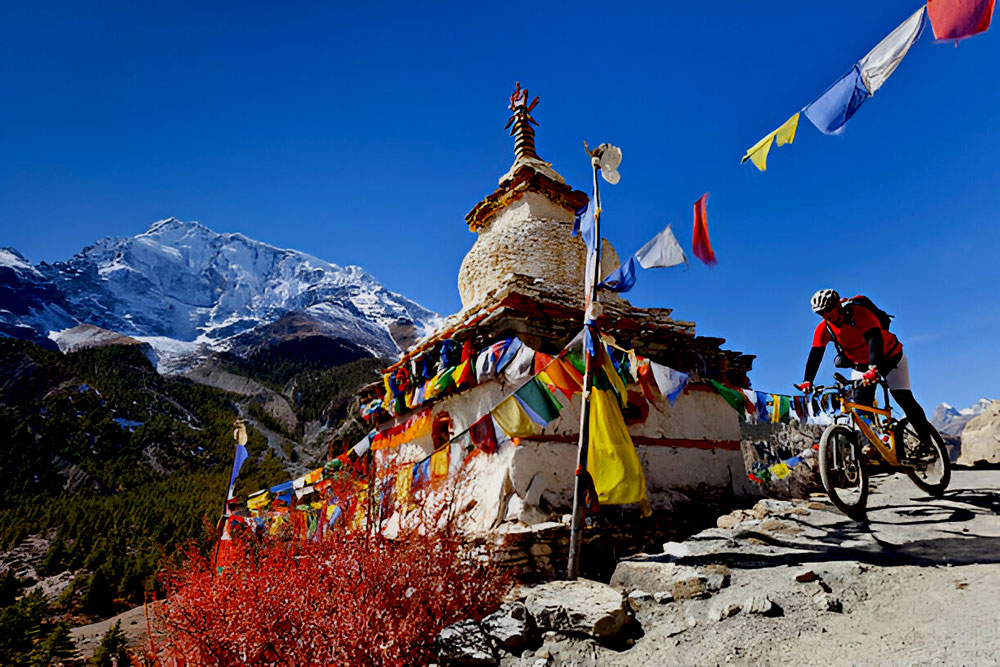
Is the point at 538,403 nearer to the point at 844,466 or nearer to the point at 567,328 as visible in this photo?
the point at 567,328

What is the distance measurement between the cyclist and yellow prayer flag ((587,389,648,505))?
197cm

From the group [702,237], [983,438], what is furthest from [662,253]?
[983,438]

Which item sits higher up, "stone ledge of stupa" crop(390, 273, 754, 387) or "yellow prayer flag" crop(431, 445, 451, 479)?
"stone ledge of stupa" crop(390, 273, 754, 387)

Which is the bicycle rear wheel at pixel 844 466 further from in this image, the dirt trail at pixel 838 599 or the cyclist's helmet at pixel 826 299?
the cyclist's helmet at pixel 826 299

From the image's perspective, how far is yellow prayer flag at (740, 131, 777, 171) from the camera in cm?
494

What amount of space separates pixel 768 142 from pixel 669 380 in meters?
3.20

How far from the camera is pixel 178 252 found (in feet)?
646

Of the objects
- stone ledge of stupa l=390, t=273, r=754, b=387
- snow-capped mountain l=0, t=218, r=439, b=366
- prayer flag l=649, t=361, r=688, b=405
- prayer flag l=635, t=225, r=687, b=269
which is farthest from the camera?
snow-capped mountain l=0, t=218, r=439, b=366

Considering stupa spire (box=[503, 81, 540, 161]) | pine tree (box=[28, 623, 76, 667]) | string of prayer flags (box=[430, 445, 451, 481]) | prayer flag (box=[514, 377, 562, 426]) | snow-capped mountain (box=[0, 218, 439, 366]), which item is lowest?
pine tree (box=[28, 623, 76, 667])

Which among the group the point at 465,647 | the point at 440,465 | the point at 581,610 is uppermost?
the point at 440,465

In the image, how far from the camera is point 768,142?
4.93 metres

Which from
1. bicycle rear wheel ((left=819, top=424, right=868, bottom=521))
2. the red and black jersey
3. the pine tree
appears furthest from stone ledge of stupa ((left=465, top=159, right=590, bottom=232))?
the pine tree

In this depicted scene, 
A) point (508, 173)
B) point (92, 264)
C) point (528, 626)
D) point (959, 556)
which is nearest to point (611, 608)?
point (528, 626)

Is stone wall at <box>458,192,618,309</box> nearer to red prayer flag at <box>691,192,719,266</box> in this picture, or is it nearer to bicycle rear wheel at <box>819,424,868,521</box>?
red prayer flag at <box>691,192,719,266</box>
